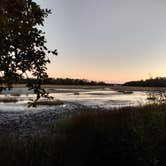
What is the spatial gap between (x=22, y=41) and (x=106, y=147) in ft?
11.2

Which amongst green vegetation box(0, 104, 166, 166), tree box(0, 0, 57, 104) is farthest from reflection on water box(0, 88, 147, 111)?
tree box(0, 0, 57, 104)

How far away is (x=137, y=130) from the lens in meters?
8.79

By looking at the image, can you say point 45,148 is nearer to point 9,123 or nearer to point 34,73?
point 34,73

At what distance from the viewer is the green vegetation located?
8.69 m

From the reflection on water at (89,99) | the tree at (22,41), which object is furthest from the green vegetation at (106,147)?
the reflection on water at (89,99)

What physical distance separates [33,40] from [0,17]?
1477 millimetres

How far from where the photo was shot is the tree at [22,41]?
7238 mm

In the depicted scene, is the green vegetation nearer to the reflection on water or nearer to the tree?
the tree

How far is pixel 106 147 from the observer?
9.73 m

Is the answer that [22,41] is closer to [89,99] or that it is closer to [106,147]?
[106,147]

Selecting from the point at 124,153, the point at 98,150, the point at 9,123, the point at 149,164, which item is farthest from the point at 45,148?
the point at 9,123

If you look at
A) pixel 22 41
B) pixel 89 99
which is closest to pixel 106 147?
pixel 22 41

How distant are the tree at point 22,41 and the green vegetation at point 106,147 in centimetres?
185

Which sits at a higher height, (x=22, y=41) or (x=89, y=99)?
(x=22, y=41)
